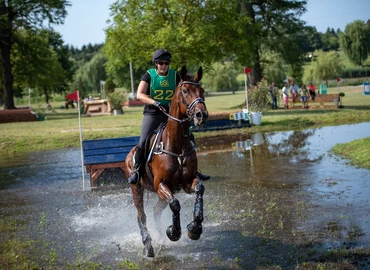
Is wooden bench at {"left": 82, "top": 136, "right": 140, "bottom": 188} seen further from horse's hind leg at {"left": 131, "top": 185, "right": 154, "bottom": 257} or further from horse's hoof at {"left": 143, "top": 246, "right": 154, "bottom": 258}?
horse's hoof at {"left": 143, "top": 246, "right": 154, "bottom": 258}

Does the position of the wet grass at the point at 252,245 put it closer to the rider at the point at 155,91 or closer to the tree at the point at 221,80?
the rider at the point at 155,91

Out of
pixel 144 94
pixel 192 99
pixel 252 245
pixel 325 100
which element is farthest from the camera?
pixel 325 100

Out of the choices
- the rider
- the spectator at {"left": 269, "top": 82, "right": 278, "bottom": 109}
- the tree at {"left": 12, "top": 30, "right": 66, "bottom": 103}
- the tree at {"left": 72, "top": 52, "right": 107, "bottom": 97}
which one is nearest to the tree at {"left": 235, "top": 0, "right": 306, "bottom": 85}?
the spectator at {"left": 269, "top": 82, "right": 278, "bottom": 109}

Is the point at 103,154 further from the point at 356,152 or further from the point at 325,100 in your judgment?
the point at 325,100

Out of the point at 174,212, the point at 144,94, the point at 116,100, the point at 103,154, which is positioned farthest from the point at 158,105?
the point at 116,100

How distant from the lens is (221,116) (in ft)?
88.2

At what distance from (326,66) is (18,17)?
64965mm

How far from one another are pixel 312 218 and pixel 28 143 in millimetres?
19394

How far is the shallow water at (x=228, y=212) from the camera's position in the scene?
7469mm

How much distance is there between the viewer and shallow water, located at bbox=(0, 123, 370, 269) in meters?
7.47

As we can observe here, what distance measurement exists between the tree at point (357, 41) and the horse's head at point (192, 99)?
10067 centimetres

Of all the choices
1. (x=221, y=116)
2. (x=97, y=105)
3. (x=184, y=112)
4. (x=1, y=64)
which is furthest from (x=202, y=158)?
(x=1, y=64)

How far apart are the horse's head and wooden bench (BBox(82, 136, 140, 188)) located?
21.6ft

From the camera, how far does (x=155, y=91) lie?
8.16 m
